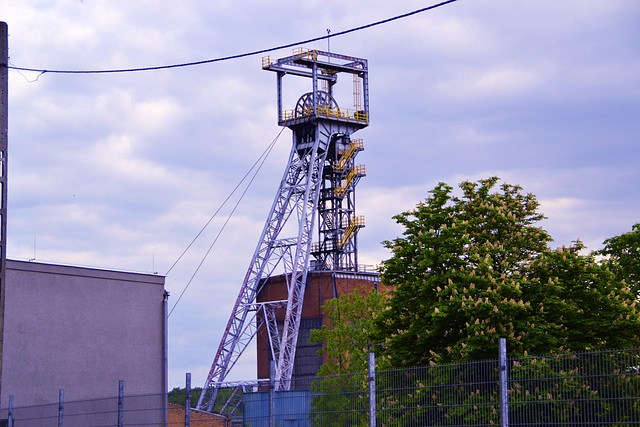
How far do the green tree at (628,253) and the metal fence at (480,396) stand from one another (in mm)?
30806

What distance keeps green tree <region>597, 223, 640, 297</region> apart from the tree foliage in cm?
1384

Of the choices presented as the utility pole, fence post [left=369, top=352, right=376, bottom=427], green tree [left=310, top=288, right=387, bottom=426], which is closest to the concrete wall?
green tree [left=310, top=288, right=387, bottom=426]

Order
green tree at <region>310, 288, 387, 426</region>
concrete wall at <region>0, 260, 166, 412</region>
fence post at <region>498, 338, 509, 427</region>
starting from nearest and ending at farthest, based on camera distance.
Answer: fence post at <region>498, 338, 509, 427</region> < green tree at <region>310, 288, 387, 426</region> < concrete wall at <region>0, 260, 166, 412</region>

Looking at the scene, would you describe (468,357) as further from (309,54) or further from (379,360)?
(309,54)

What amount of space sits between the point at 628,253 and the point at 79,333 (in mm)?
30613

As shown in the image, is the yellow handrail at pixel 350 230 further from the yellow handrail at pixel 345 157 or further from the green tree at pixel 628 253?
the green tree at pixel 628 253

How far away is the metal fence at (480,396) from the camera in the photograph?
10.9 meters

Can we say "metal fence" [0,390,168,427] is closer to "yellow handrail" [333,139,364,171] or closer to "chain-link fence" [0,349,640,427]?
"chain-link fence" [0,349,640,427]

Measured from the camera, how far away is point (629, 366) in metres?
10.7

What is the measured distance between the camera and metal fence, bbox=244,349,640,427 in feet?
35.8

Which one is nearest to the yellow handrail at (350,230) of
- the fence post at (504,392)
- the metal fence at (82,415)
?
the metal fence at (82,415)

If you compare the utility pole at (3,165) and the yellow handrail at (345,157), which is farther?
the yellow handrail at (345,157)

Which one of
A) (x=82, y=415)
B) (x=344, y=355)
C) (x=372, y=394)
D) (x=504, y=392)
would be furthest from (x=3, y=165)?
(x=344, y=355)

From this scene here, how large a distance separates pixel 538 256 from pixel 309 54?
34380mm
